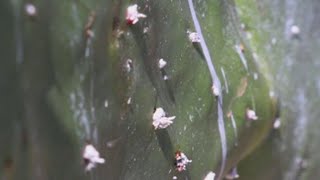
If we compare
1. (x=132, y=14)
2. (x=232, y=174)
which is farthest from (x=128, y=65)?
(x=232, y=174)

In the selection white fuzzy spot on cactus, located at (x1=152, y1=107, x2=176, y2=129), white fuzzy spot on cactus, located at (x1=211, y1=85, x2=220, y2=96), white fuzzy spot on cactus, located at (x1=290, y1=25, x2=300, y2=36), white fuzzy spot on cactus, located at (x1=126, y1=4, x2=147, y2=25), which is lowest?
white fuzzy spot on cactus, located at (x1=152, y1=107, x2=176, y2=129)

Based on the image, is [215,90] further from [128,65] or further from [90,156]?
[90,156]

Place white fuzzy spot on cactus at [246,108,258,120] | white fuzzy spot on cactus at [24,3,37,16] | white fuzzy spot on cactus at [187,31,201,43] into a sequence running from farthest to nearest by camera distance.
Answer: white fuzzy spot on cactus at [246,108,258,120] < white fuzzy spot on cactus at [187,31,201,43] < white fuzzy spot on cactus at [24,3,37,16]

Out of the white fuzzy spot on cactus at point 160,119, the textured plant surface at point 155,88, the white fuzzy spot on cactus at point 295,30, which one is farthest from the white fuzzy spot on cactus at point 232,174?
the white fuzzy spot on cactus at point 160,119

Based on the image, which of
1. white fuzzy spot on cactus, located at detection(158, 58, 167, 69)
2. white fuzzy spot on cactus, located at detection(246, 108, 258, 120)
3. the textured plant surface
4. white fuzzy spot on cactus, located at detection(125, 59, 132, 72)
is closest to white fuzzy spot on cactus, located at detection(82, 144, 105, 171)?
the textured plant surface

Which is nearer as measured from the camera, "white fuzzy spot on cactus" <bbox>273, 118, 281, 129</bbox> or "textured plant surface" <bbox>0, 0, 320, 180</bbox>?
"textured plant surface" <bbox>0, 0, 320, 180</bbox>

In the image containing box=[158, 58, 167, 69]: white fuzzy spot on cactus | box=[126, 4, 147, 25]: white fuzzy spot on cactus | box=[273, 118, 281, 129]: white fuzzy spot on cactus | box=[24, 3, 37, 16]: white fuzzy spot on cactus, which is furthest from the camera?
box=[273, 118, 281, 129]: white fuzzy spot on cactus

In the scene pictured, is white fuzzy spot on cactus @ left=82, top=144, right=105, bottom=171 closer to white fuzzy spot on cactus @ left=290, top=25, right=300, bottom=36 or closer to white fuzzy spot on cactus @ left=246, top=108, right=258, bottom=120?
white fuzzy spot on cactus @ left=246, top=108, right=258, bottom=120
